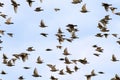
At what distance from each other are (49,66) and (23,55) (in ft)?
12.4

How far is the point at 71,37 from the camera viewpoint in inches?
2899

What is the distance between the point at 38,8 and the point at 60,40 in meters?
4.25

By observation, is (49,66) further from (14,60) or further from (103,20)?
(103,20)

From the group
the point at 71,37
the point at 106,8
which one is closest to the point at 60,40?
the point at 71,37

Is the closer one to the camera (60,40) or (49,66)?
(60,40)

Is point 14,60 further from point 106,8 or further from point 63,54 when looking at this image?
point 106,8

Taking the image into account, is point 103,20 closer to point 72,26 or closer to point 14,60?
point 72,26

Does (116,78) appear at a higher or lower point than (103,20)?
lower

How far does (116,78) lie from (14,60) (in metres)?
11.9

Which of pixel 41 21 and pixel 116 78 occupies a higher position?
pixel 41 21

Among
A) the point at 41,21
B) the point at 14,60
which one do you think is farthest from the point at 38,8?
the point at 14,60

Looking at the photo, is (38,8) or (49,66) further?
(49,66)

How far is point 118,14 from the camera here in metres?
73.1

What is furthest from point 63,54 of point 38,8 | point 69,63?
point 38,8
